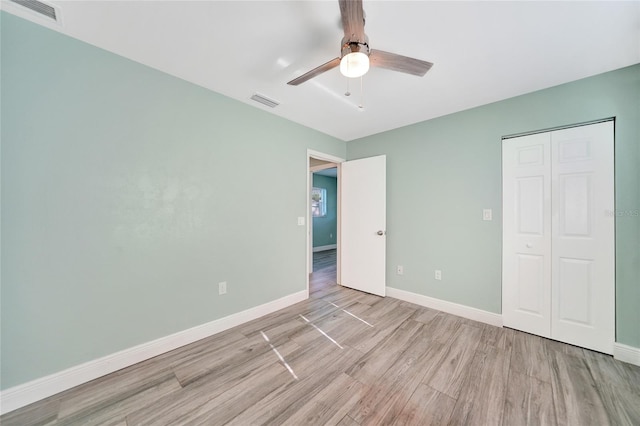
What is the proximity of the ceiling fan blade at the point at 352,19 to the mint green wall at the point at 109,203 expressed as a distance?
168 centimetres

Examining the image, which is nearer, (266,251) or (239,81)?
(239,81)

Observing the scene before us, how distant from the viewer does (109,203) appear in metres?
1.79

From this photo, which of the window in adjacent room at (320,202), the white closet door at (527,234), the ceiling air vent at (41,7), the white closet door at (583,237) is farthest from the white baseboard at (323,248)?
the ceiling air vent at (41,7)

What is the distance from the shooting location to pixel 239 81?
7.23 ft

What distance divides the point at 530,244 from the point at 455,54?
2.06 meters

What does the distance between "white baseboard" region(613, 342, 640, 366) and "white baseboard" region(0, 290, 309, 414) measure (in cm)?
347

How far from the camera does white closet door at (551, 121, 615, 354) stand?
6.57 feet

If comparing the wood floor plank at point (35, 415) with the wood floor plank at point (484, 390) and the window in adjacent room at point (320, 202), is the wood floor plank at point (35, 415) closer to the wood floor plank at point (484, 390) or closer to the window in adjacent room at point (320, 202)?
the wood floor plank at point (484, 390)

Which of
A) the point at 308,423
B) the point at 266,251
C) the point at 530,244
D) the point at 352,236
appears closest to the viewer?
the point at 308,423

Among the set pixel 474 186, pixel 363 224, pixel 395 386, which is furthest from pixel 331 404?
pixel 474 186

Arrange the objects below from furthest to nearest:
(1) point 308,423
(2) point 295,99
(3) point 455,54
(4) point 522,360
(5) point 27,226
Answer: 1. (2) point 295,99
2. (4) point 522,360
3. (3) point 455,54
4. (5) point 27,226
5. (1) point 308,423

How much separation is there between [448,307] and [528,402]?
1371 millimetres

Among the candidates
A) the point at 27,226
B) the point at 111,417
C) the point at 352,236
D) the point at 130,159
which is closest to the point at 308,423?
the point at 111,417

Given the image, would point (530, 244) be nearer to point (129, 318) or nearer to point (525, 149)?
point (525, 149)
